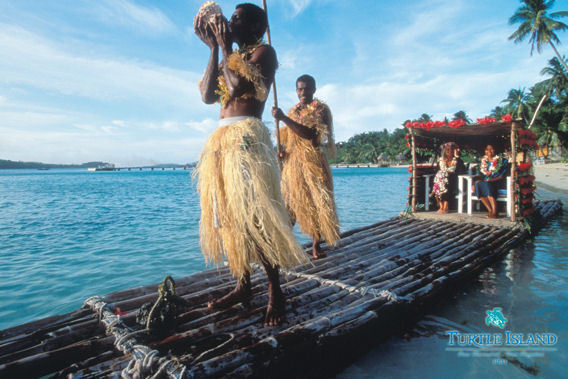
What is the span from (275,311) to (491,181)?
5992mm

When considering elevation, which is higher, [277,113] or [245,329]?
[277,113]

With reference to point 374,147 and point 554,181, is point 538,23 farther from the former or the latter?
point 374,147

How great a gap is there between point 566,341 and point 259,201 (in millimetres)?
2772

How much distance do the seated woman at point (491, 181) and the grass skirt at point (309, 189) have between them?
170 inches

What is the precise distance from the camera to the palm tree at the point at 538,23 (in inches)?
1146

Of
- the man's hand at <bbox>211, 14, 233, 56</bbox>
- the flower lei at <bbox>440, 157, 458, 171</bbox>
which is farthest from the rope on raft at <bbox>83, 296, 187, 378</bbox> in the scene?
the flower lei at <bbox>440, 157, 458, 171</bbox>

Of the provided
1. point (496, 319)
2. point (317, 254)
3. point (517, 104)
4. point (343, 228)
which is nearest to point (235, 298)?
point (317, 254)

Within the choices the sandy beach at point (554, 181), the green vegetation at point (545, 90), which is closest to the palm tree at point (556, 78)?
the green vegetation at point (545, 90)

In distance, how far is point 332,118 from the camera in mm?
3832

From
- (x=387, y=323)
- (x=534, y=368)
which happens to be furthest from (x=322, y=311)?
(x=534, y=368)

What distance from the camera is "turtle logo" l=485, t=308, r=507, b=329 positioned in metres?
2.78

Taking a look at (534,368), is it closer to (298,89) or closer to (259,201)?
(259,201)

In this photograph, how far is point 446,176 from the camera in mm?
6762

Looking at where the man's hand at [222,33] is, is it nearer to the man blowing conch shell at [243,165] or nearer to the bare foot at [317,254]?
the man blowing conch shell at [243,165]
